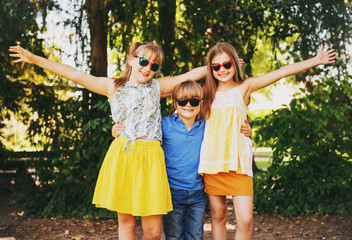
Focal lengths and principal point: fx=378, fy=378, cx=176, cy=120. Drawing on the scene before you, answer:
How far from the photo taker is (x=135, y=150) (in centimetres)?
272

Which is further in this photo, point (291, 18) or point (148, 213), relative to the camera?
point (291, 18)

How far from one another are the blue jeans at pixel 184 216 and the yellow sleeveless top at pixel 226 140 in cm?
22

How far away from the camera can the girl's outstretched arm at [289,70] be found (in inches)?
115

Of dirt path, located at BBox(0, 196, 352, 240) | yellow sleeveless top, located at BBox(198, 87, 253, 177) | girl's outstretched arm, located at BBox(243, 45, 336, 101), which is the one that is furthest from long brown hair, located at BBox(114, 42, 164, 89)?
dirt path, located at BBox(0, 196, 352, 240)

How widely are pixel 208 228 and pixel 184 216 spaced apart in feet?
6.78

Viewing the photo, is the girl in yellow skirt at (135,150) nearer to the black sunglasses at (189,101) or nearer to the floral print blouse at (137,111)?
the floral print blouse at (137,111)

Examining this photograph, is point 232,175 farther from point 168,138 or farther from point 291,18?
point 291,18

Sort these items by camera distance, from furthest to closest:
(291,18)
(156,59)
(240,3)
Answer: (291,18)
(240,3)
(156,59)

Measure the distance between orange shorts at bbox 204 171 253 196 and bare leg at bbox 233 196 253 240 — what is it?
46 mm

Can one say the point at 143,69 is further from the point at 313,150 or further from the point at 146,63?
the point at 313,150

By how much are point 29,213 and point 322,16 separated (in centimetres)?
489

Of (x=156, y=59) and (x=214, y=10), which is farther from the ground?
(x=214, y=10)

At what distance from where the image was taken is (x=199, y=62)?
5262 mm

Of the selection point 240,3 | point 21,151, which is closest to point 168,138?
point 240,3
